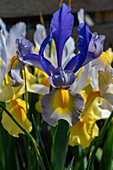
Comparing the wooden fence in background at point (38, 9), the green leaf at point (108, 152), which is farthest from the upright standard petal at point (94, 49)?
the wooden fence in background at point (38, 9)

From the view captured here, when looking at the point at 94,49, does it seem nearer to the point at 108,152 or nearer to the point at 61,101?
the point at 61,101

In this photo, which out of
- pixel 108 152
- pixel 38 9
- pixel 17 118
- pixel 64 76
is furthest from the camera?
pixel 38 9

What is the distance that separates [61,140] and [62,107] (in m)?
0.10

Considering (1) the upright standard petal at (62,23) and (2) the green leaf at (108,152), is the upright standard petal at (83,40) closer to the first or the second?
(1) the upright standard petal at (62,23)

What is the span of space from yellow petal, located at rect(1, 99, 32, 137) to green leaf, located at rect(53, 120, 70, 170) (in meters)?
0.07

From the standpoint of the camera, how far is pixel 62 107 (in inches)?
18.7

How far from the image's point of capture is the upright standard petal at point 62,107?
0.46 meters

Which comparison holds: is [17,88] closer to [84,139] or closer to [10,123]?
[10,123]

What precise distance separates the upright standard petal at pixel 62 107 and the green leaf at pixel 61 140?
5cm

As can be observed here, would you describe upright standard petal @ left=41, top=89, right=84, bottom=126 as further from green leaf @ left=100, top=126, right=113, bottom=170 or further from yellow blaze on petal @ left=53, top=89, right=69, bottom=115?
green leaf @ left=100, top=126, right=113, bottom=170

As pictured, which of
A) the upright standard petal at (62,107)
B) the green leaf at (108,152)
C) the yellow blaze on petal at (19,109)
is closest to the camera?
the upright standard petal at (62,107)

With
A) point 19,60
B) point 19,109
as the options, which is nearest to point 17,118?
point 19,109

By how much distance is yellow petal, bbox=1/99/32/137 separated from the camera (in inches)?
21.7

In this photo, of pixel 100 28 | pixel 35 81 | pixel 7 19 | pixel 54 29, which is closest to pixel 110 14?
pixel 100 28
